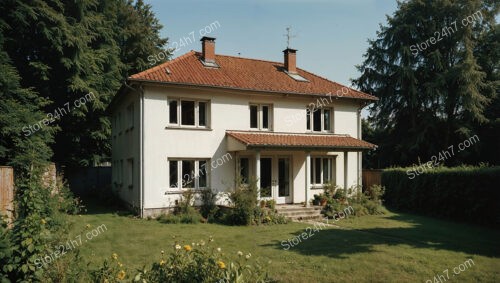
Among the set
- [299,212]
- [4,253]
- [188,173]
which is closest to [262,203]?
[299,212]

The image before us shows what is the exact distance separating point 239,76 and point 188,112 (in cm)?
357

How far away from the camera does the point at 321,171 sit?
20312mm

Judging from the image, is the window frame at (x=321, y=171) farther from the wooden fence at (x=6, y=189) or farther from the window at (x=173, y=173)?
the wooden fence at (x=6, y=189)

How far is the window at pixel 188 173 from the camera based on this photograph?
17.0 m

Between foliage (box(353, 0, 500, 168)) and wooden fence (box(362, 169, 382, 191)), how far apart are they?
9.54 m

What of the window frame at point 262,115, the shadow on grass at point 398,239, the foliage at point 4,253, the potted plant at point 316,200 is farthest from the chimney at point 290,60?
the foliage at point 4,253

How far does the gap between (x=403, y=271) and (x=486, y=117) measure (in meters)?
28.0

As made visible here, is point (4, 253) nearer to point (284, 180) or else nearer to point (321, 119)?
point (284, 180)

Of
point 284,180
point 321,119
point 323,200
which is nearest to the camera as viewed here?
point 323,200

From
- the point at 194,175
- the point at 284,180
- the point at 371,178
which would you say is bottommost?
the point at 371,178

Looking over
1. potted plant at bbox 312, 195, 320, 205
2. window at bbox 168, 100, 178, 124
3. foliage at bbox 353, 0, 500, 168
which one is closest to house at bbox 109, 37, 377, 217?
window at bbox 168, 100, 178, 124

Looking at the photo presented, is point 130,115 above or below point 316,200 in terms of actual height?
above

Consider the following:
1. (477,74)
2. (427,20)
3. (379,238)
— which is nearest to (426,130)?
(477,74)

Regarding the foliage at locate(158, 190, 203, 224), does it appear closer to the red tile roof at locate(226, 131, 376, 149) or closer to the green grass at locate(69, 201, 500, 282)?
the green grass at locate(69, 201, 500, 282)
